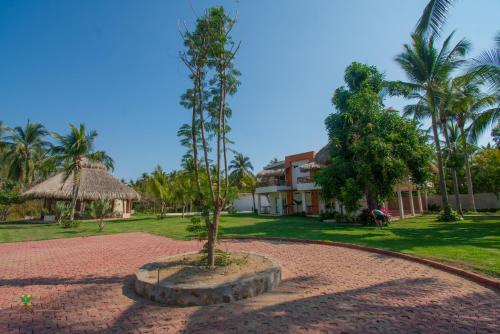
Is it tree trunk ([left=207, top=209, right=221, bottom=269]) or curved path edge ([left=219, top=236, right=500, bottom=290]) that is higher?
tree trunk ([left=207, top=209, right=221, bottom=269])

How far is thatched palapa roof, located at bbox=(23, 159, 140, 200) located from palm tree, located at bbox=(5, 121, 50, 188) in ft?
16.4

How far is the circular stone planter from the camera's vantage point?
5039 mm

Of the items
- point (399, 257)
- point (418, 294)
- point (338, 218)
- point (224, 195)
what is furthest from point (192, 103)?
point (338, 218)

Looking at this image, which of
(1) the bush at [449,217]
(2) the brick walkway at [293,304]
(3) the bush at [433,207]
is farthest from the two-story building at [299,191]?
(2) the brick walkway at [293,304]

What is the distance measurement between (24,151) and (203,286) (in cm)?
3689

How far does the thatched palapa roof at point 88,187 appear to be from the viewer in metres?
28.4

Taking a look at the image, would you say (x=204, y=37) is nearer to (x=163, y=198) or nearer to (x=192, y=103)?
(x=192, y=103)

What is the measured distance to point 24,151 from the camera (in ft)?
107

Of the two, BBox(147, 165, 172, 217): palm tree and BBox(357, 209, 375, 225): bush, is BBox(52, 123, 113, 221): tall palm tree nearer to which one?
BBox(147, 165, 172, 217): palm tree

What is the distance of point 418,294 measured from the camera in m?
5.18

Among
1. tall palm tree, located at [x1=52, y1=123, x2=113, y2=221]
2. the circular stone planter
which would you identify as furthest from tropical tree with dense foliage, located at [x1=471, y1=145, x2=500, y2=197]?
tall palm tree, located at [x1=52, y1=123, x2=113, y2=221]

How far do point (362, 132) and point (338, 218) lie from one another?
6.70 m

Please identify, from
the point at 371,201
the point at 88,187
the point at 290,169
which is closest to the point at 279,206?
the point at 290,169

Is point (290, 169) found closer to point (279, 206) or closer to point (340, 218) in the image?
point (279, 206)
